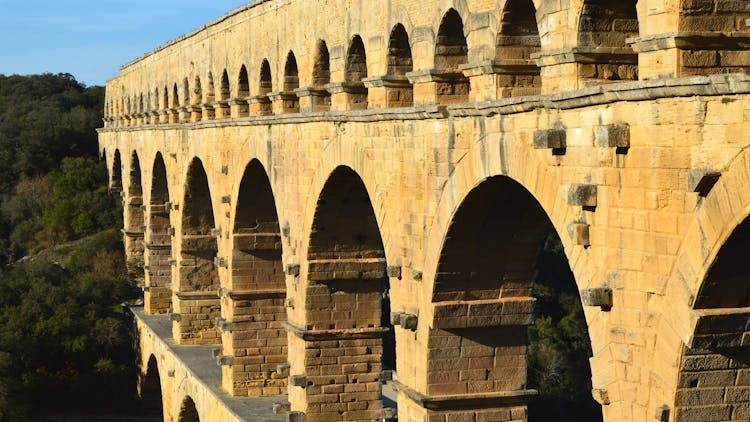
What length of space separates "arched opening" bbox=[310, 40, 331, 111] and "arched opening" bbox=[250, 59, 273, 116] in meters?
2.83

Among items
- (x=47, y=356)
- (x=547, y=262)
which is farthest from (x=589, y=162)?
(x=547, y=262)

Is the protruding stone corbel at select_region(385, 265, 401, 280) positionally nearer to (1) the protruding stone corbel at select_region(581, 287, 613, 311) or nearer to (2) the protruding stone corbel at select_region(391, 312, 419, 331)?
(2) the protruding stone corbel at select_region(391, 312, 419, 331)

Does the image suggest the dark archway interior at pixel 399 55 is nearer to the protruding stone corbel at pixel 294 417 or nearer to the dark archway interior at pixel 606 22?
the dark archway interior at pixel 606 22

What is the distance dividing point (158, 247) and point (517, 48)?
2132cm

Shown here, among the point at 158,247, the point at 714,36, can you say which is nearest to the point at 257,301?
the point at 158,247

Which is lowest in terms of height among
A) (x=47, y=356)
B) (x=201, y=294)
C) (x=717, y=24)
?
(x=47, y=356)

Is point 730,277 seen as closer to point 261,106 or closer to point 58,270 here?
point 261,106

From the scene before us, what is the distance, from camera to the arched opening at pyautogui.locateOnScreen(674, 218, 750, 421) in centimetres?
767

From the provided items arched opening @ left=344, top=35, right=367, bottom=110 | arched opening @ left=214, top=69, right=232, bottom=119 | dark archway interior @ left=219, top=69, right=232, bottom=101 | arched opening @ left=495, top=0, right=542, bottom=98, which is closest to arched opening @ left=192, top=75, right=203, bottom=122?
dark archway interior @ left=219, top=69, right=232, bottom=101

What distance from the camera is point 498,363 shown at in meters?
12.7

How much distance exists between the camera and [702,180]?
7.48 meters

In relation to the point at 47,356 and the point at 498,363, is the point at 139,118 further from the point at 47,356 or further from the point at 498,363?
the point at 498,363

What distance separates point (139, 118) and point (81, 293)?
16.8 feet

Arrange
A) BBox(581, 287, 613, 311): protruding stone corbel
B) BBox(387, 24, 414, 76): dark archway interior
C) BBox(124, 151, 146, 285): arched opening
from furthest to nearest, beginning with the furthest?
BBox(124, 151, 146, 285): arched opening, BBox(387, 24, 414, 76): dark archway interior, BBox(581, 287, 613, 311): protruding stone corbel
